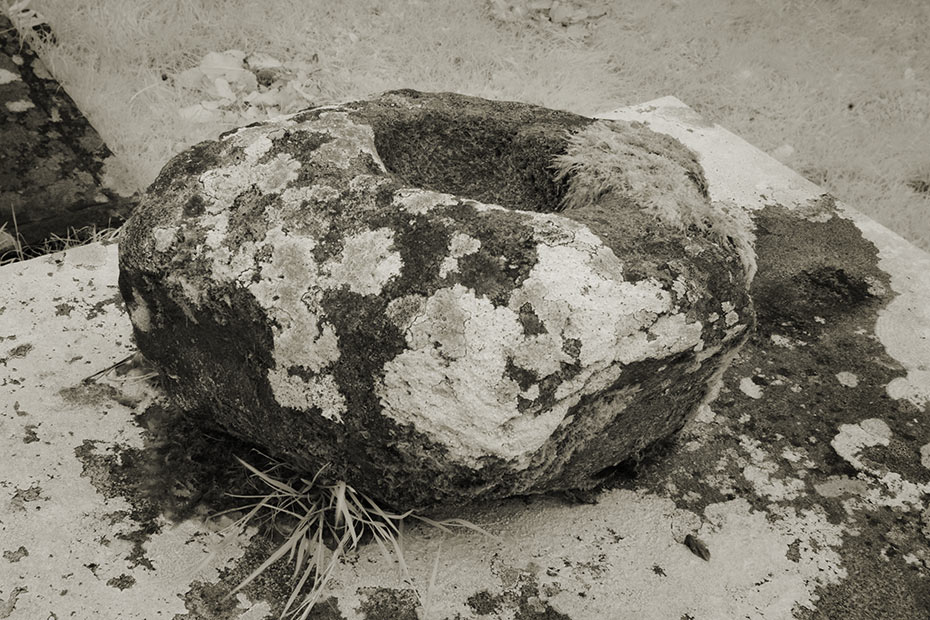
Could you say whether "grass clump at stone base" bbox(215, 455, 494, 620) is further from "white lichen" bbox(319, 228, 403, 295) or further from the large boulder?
"white lichen" bbox(319, 228, 403, 295)

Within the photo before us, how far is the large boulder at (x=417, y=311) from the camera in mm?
1682

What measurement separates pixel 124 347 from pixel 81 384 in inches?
7.3

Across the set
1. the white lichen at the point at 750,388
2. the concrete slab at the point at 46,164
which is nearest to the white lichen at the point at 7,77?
the concrete slab at the point at 46,164

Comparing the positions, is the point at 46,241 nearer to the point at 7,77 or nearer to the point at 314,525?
the point at 7,77

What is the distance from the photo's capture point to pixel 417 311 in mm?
1698

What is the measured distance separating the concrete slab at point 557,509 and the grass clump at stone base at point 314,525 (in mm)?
39

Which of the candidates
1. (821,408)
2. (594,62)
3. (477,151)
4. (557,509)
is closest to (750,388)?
(821,408)

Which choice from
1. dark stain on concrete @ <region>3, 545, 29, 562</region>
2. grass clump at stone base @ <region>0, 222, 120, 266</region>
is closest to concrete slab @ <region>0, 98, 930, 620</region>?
dark stain on concrete @ <region>3, 545, 29, 562</region>

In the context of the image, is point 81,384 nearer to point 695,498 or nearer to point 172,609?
point 172,609

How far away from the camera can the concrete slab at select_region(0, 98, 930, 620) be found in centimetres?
189

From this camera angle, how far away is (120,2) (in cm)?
437

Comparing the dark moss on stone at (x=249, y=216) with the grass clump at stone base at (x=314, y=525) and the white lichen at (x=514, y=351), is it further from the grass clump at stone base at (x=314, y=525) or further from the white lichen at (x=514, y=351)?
the grass clump at stone base at (x=314, y=525)

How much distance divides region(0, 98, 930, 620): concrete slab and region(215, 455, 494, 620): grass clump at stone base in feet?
0.13

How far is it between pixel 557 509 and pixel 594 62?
12.1ft
